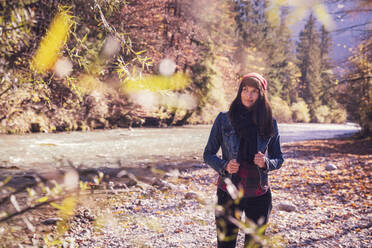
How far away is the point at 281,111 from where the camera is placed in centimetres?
4662

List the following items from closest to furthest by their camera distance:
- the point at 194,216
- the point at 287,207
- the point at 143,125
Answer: the point at 194,216 < the point at 287,207 < the point at 143,125

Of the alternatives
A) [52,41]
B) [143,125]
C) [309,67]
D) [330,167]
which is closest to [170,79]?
[143,125]

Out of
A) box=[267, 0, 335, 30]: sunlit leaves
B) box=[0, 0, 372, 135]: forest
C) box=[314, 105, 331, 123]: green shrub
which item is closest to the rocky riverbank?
box=[267, 0, 335, 30]: sunlit leaves

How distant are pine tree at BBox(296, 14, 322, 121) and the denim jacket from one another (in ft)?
187

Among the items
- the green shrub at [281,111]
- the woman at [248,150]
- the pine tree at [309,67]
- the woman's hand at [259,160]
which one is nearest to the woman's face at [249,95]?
the woman at [248,150]

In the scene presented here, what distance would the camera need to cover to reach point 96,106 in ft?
71.4

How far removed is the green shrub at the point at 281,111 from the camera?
4512cm

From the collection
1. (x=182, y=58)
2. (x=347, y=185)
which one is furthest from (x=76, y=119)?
(x=347, y=185)

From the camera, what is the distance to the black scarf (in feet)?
9.27

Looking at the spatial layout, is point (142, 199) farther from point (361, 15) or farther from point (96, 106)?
point (96, 106)

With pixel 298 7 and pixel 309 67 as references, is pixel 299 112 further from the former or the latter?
pixel 298 7

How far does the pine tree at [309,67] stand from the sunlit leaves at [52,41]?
58.5 metres

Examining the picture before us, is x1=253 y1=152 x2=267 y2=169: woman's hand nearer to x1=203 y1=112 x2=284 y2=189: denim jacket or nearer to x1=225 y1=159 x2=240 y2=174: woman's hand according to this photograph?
x1=203 y1=112 x2=284 y2=189: denim jacket

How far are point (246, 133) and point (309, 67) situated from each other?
63774mm
